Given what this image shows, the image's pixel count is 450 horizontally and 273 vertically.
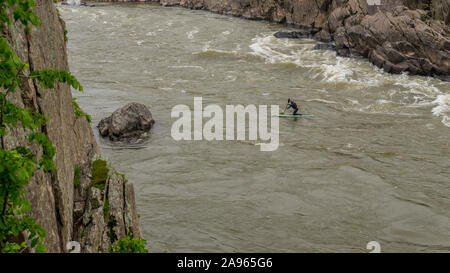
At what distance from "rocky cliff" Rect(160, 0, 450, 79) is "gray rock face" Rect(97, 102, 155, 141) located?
25098 mm

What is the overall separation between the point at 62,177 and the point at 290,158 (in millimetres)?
16801

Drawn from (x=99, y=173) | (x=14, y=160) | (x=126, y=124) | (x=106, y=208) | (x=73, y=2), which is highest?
(x=73, y=2)

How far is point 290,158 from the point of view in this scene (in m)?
25.2

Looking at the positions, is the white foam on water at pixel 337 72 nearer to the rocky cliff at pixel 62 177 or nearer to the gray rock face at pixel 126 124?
the gray rock face at pixel 126 124

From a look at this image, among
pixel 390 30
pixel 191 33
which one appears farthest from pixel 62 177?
pixel 191 33

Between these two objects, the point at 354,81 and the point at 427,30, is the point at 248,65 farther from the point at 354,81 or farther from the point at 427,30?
the point at 427,30

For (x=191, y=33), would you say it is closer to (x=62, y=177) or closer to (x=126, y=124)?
(x=126, y=124)

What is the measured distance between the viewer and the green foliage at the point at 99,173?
12.1m

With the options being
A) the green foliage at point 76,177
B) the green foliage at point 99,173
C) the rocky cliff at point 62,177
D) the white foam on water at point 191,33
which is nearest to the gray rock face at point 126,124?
the rocky cliff at point 62,177

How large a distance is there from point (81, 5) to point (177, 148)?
7602cm

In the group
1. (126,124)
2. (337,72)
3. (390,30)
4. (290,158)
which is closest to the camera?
(290,158)

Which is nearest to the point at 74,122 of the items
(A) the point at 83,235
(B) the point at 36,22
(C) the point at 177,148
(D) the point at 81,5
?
(A) the point at 83,235

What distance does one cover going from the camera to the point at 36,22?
661 centimetres

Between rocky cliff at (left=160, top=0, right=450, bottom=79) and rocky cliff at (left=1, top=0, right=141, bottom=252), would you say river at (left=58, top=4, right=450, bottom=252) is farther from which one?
rocky cliff at (left=1, top=0, right=141, bottom=252)
